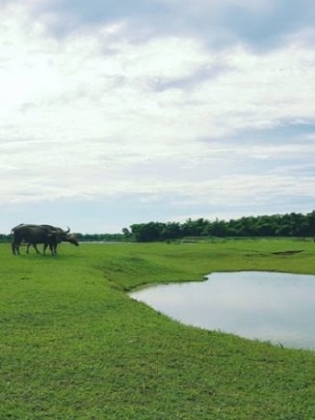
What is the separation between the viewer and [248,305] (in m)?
16.3

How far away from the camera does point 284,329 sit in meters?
12.4

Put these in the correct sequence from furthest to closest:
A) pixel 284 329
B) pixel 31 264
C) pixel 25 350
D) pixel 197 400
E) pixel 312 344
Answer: pixel 31 264 → pixel 284 329 → pixel 312 344 → pixel 25 350 → pixel 197 400

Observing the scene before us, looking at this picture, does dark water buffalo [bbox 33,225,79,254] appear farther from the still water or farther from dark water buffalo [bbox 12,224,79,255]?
the still water

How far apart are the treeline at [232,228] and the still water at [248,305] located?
41.2 meters

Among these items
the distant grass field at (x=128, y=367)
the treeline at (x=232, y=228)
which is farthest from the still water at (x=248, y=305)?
the treeline at (x=232, y=228)

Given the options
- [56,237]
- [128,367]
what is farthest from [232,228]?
[128,367]

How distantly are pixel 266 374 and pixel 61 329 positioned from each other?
12.8ft

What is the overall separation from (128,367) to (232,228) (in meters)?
63.2

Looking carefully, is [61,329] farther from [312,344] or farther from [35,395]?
[312,344]

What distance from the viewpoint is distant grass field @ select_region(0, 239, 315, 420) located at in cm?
637

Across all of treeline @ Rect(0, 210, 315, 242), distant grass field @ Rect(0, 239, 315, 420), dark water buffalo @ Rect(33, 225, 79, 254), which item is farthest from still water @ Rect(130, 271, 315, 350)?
treeline @ Rect(0, 210, 315, 242)

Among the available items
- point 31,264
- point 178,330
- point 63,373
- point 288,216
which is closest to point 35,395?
point 63,373

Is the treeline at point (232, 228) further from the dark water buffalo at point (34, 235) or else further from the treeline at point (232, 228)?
the dark water buffalo at point (34, 235)

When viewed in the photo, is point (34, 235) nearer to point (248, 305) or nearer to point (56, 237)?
point (56, 237)
